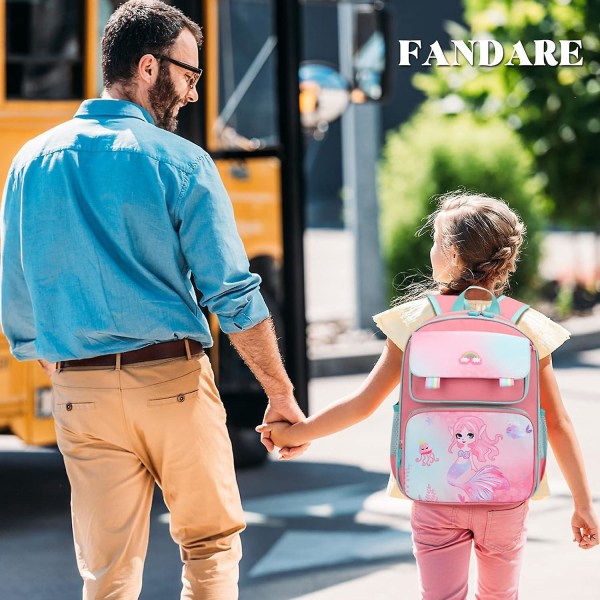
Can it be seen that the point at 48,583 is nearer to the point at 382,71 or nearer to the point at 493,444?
the point at 493,444

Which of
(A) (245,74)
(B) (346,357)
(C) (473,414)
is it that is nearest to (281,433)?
(C) (473,414)

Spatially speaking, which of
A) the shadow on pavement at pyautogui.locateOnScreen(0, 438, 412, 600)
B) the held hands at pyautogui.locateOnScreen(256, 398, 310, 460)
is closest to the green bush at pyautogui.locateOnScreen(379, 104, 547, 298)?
the shadow on pavement at pyautogui.locateOnScreen(0, 438, 412, 600)

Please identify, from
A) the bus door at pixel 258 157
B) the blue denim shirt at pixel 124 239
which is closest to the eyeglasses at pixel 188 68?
the blue denim shirt at pixel 124 239

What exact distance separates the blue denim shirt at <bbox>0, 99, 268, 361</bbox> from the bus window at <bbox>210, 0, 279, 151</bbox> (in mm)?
4036

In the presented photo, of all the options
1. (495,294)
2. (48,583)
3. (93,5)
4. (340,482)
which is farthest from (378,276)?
(495,294)

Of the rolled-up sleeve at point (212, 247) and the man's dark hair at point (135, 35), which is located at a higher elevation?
the man's dark hair at point (135, 35)

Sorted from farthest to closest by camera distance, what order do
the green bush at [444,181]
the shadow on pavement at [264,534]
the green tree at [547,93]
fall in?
the green tree at [547,93] → the green bush at [444,181] → the shadow on pavement at [264,534]

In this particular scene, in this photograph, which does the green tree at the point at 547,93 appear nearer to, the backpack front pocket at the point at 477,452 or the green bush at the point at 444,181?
the green bush at the point at 444,181

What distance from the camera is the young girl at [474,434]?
283 cm

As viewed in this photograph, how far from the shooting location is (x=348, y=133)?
12.1m

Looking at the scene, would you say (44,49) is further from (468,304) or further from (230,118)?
(468,304)

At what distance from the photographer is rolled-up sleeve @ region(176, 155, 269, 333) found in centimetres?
292

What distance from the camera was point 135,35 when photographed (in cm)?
303

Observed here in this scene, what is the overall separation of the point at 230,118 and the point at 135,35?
13.5 ft
